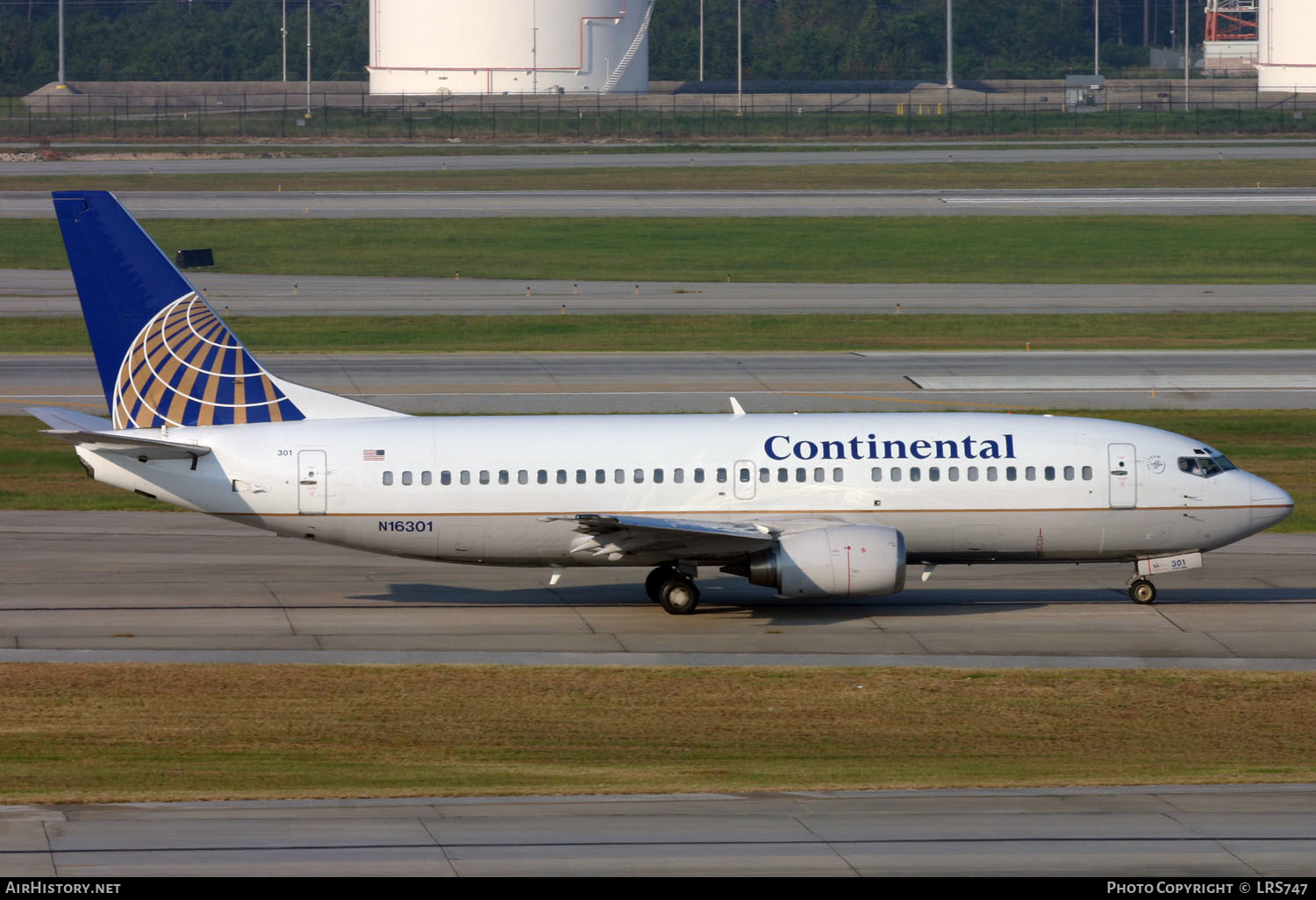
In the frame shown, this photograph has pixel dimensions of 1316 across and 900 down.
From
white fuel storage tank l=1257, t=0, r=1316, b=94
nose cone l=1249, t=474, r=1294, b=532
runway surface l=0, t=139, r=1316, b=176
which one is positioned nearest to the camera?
nose cone l=1249, t=474, r=1294, b=532

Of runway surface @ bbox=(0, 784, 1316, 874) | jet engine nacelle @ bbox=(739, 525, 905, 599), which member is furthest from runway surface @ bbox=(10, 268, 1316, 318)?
runway surface @ bbox=(0, 784, 1316, 874)

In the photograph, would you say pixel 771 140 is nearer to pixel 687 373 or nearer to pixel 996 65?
pixel 996 65

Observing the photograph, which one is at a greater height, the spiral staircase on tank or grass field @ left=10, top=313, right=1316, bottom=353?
the spiral staircase on tank

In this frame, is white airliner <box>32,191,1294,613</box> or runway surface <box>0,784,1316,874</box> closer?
runway surface <box>0,784,1316,874</box>

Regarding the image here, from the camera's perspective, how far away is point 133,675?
1136 inches

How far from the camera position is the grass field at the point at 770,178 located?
370ft

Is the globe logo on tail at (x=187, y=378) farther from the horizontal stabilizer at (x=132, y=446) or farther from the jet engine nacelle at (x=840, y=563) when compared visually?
the jet engine nacelle at (x=840, y=563)

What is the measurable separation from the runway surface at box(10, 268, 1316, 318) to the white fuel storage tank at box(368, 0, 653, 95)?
8364cm

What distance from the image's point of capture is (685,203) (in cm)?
10494

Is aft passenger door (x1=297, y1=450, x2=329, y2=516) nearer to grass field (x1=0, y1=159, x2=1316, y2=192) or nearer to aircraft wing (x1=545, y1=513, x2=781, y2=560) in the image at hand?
aircraft wing (x1=545, y1=513, x2=781, y2=560)

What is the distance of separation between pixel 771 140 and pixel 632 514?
114 metres

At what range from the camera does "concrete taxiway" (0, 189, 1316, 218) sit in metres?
99.7

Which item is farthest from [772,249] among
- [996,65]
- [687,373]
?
[996,65]

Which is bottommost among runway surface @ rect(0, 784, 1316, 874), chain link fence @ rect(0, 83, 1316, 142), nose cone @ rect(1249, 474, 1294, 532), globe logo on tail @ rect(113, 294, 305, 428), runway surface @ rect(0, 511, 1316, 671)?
runway surface @ rect(0, 511, 1316, 671)
